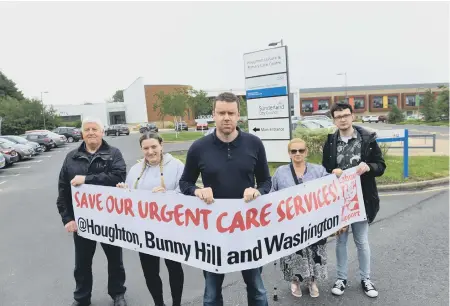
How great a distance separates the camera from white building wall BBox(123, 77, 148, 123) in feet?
217

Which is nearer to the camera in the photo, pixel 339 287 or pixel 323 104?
pixel 339 287

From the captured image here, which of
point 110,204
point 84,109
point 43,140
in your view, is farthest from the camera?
point 84,109

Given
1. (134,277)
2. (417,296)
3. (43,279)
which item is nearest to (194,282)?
(134,277)

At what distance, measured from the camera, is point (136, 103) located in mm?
68875

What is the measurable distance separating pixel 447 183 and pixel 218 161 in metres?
8.54

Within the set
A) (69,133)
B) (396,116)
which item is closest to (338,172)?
(69,133)

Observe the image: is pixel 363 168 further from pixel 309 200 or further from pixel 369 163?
pixel 309 200

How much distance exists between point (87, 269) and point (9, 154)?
17.9 m

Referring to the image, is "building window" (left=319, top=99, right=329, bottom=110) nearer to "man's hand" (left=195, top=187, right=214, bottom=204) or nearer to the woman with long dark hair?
the woman with long dark hair

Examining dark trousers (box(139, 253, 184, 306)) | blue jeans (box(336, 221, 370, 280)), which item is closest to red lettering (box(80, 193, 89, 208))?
dark trousers (box(139, 253, 184, 306))

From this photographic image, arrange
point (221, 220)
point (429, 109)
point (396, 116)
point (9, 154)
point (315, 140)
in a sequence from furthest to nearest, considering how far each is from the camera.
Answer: point (396, 116) < point (429, 109) < point (9, 154) < point (315, 140) < point (221, 220)

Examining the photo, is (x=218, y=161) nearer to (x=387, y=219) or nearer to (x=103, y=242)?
(x=103, y=242)

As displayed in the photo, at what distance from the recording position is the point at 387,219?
20.1 ft

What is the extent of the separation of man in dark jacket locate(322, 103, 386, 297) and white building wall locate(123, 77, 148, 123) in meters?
64.6
